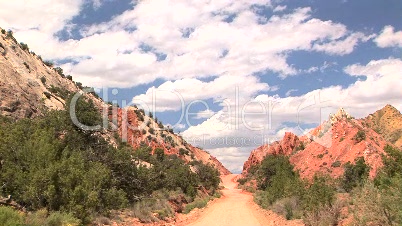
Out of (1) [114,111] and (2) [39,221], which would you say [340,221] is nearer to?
(2) [39,221]

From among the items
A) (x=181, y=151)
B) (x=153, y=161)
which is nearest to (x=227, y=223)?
(x=153, y=161)

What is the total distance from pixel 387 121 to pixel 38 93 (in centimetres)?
6800

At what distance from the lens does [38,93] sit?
47.3 m

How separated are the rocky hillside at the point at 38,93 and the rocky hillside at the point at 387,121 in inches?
Result: 1583

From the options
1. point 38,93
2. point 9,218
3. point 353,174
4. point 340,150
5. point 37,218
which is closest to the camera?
point 9,218

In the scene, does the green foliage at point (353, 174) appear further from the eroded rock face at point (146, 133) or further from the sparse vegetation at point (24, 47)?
the sparse vegetation at point (24, 47)

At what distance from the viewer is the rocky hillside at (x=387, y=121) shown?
254ft

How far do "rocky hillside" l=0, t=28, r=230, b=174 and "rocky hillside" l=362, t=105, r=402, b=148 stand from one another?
132ft

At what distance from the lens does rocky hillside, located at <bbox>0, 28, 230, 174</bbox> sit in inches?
1577

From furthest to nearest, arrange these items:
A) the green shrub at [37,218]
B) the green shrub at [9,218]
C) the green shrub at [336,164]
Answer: the green shrub at [336,164] → the green shrub at [37,218] → the green shrub at [9,218]

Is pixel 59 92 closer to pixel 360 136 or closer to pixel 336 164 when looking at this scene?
pixel 336 164

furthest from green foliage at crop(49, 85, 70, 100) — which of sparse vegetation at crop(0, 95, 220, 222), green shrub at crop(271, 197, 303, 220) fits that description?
green shrub at crop(271, 197, 303, 220)

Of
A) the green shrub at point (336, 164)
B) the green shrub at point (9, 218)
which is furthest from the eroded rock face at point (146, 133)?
the green shrub at point (9, 218)

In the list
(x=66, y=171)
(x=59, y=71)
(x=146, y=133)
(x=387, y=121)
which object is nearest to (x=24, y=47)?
(x=59, y=71)
